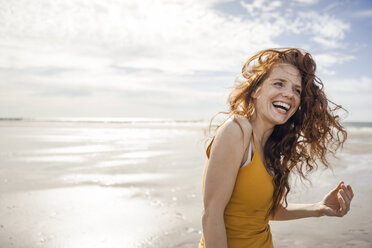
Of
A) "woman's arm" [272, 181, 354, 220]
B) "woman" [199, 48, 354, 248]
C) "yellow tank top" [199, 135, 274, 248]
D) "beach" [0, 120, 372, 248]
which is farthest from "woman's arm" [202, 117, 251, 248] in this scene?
"beach" [0, 120, 372, 248]

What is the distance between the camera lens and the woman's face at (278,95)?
83.1 inches

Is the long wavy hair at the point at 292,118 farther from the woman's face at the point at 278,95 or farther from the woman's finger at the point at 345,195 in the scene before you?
the woman's finger at the point at 345,195

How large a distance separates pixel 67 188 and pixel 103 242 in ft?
9.56

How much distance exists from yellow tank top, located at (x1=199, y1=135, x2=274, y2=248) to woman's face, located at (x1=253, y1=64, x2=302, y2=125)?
39 centimetres

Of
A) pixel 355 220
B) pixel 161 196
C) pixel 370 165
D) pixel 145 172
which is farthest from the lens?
pixel 370 165

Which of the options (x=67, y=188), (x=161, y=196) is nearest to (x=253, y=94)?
(x=161, y=196)

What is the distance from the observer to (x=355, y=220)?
466 cm

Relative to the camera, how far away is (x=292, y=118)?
8.47 feet

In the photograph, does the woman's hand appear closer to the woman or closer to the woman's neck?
the woman

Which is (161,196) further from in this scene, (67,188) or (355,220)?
(355,220)

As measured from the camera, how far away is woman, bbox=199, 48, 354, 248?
175 centimetres

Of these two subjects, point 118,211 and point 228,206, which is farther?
point 118,211

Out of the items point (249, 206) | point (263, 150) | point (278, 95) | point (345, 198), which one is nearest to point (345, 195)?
point (345, 198)

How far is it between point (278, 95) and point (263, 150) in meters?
0.49
